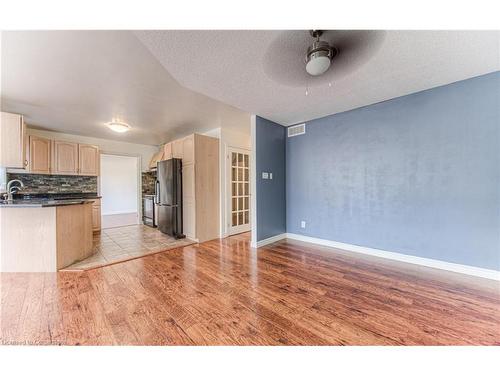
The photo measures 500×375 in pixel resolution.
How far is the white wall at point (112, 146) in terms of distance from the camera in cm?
431

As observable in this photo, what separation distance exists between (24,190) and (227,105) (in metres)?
4.73

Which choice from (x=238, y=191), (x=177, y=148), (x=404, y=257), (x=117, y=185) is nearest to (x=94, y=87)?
(x=177, y=148)

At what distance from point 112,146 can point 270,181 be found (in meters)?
4.45

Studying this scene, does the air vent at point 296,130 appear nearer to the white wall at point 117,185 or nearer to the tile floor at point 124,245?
the tile floor at point 124,245

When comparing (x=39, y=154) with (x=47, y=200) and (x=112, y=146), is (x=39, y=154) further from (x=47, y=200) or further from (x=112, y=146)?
(x=47, y=200)

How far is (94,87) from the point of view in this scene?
2422mm

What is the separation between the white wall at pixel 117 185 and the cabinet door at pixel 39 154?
11.1ft

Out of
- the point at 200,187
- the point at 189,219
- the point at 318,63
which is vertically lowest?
the point at 189,219

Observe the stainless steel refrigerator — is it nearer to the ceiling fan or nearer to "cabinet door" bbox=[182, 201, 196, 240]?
"cabinet door" bbox=[182, 201, 196, 240]

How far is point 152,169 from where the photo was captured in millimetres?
5410

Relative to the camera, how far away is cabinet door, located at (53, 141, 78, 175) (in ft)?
13.7

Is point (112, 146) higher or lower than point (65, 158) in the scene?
higher
